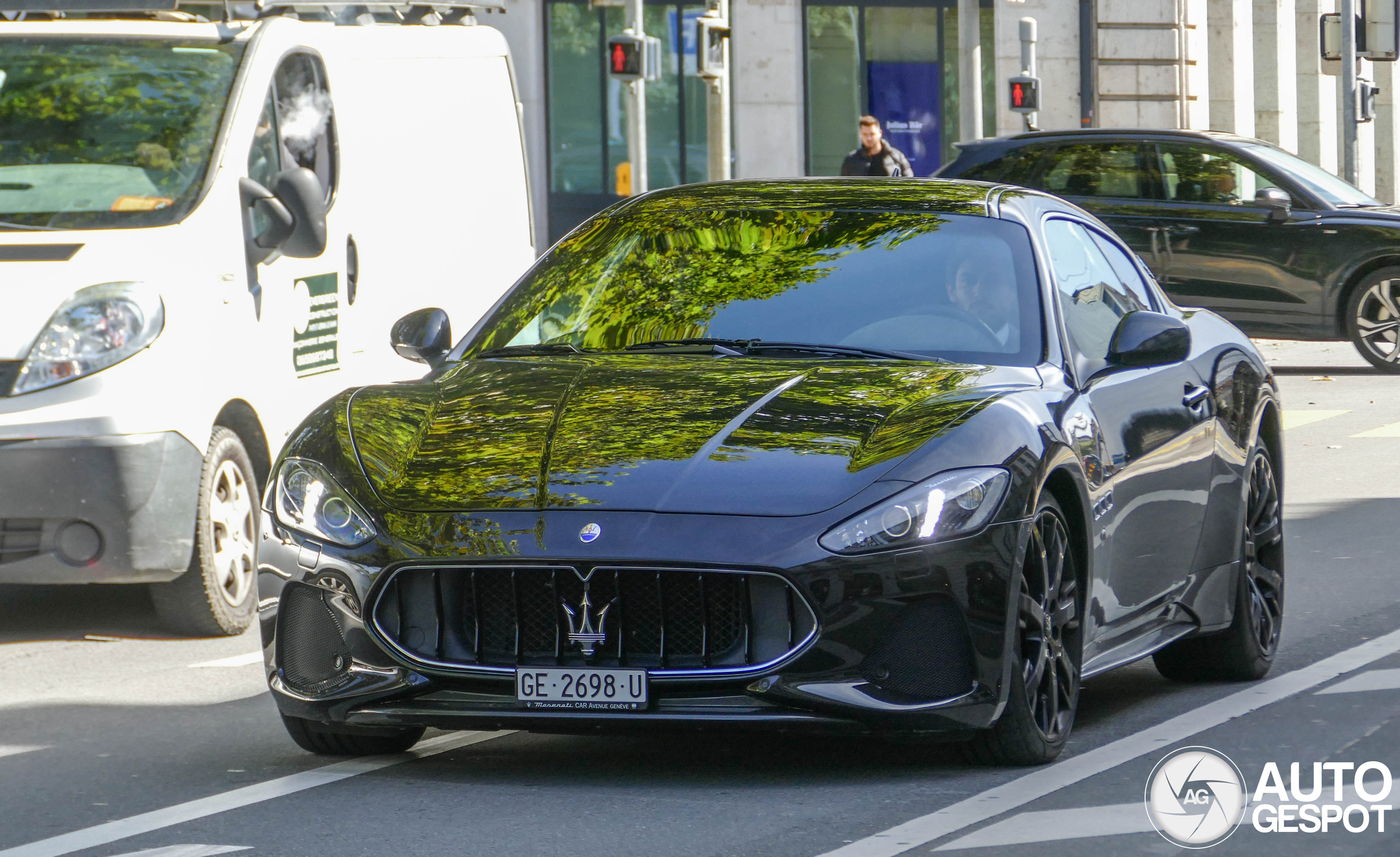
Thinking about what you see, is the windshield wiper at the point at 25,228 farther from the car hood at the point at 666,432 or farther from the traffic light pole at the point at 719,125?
the traffic light pole at the point at 719,125

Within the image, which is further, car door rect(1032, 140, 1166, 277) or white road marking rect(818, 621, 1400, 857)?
car door rect(1032, 140, 1166, 277)

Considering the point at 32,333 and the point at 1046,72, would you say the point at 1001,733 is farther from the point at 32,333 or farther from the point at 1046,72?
the point at 1046,72

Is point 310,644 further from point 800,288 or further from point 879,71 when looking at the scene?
point 879,71

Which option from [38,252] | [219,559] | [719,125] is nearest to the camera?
[38,252]

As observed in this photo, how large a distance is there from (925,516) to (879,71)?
32.5 meters

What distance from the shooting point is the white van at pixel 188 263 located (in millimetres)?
8062

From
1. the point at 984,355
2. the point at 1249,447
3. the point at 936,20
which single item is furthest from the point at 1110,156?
the point at 936,20

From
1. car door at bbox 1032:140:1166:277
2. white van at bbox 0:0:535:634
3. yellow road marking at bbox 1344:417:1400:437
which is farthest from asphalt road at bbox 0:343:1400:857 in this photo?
car door at bbox 1032:140:1166:277

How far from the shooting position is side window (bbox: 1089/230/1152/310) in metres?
7.31

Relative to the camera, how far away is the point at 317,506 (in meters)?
5.67

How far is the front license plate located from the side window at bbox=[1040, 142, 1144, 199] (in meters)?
14.4

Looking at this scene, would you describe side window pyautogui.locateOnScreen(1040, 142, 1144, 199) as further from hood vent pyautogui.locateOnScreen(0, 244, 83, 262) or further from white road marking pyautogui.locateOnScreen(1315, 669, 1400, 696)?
white road marking pyautogui.locateOnScreen(1315, 669, 1400, 696)

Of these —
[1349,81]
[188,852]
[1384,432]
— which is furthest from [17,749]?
[1349,81]

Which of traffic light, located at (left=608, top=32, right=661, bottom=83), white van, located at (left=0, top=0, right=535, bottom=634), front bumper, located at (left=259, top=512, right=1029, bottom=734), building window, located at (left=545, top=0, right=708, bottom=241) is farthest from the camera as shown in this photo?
building window, located at (left=545, top=0, right=708, bottom=241)
